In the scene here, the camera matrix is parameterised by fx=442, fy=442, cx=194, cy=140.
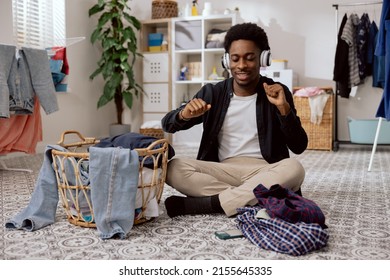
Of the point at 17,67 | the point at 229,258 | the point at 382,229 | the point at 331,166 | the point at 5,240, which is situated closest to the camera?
the point at 229,258

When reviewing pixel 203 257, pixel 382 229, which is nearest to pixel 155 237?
pixel 203 257

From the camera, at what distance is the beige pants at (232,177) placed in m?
1.64

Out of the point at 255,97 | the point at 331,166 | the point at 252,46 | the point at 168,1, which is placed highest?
the point at 168,1

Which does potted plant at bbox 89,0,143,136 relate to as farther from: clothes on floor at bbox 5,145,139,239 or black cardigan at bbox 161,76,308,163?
clothes on floor at bbox 5,145,139,239

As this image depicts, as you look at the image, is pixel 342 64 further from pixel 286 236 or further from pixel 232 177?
pixel 286 236

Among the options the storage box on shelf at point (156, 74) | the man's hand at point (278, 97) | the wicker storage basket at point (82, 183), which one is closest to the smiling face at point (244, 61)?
the man's hand at point (278, 97)

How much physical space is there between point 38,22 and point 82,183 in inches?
119

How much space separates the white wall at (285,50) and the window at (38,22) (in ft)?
0.34

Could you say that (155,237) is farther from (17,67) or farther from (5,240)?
(17,67)

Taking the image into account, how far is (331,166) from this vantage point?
10.5ft

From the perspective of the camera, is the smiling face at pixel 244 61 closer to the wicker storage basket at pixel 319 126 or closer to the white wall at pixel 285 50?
the wicker storage basket at pixel 319 126

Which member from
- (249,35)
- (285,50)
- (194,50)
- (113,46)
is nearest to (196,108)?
(249,35)

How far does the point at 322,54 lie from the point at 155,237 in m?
3.76

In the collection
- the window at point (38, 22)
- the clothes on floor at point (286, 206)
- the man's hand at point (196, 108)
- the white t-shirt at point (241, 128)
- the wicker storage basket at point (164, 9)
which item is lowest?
the clothes on floor at point (286, 206)
